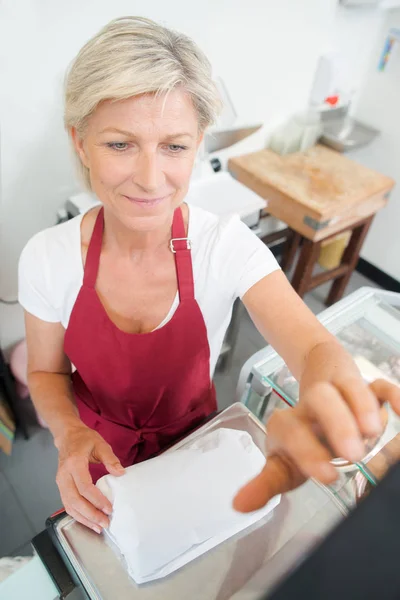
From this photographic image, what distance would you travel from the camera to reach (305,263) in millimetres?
2180

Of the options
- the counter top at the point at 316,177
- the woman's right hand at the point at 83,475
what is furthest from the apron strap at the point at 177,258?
the counter top at the point at 316,177

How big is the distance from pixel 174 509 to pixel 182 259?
1.79 ft

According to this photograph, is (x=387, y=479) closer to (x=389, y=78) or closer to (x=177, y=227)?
(x=177, y=227)

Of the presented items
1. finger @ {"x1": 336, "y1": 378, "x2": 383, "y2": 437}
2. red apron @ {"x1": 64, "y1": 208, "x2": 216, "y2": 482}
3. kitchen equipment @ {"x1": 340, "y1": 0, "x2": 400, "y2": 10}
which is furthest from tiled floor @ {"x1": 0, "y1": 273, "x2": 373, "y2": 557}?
kitchen equipment @ {"x1": 340, "y1": 0, "x2": 400, "y2": 10}

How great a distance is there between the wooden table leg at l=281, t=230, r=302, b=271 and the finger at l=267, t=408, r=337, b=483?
1.94 m

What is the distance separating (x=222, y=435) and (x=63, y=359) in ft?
1.75

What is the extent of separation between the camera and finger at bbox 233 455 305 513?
1.29 feet

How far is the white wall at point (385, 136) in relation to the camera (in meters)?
2.47

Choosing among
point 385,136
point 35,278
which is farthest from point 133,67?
point 385,136

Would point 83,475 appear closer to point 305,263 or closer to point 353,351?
point 353,351

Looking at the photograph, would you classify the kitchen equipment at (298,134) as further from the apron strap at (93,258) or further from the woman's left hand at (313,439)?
the woman's left hand at (313,439)

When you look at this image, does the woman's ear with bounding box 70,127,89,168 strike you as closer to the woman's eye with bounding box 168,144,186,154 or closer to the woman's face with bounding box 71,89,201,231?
the woman's face with bounding box 71,89,201,231

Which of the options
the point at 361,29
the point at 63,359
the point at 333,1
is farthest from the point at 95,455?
the point at 361,29

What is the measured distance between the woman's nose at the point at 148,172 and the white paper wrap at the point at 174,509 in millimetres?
515
